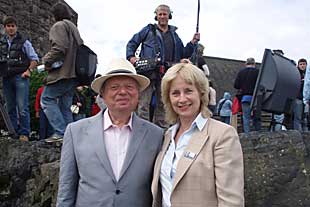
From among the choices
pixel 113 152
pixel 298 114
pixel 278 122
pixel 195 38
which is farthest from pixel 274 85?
pixel 113 152

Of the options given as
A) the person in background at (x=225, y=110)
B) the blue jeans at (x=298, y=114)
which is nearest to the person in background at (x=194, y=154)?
the blue jeans at (x=298, y=114)

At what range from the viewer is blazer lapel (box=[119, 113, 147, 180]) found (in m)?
2.92

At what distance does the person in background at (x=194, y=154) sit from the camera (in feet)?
8.46

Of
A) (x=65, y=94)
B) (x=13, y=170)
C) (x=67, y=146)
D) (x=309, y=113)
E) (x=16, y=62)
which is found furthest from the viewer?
(x=309, y=113)

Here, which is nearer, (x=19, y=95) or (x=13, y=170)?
(x=13, y=170)

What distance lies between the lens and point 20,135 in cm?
639

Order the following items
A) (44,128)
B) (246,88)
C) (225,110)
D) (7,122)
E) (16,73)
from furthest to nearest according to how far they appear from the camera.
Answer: (225,110)
(246,88)
(44,128)
(16,73)
(7,122)

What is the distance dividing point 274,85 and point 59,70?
7.75 feet

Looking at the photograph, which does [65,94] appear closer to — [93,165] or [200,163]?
[93,165]

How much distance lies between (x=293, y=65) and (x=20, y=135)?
339 cm

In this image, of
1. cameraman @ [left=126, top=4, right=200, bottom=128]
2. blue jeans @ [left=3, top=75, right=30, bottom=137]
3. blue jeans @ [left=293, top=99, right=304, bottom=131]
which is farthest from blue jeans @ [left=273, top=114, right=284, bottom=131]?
blue jeans @ [left=3, top=75, right=30, bottom=137]

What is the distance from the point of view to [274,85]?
224 inches

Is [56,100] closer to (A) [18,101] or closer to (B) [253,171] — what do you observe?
(A) [18,101]

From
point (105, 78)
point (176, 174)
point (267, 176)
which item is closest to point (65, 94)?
point (267, 176)
